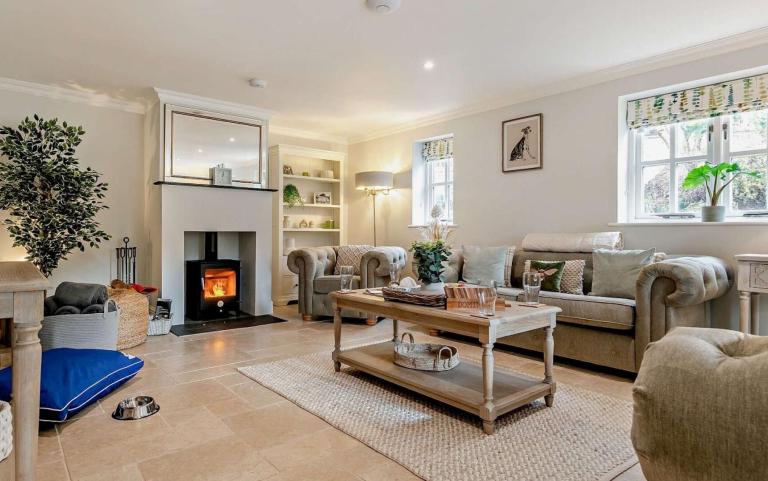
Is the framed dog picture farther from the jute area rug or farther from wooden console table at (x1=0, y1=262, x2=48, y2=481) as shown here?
wooden console table at (x1=0, y1=262, x2=48, y2=481)

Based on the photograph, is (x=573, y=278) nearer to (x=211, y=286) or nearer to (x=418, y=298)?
(x=418, y=298)

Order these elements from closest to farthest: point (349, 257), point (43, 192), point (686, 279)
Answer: point (686, 279)
point (43, 192)
point (349, 257)

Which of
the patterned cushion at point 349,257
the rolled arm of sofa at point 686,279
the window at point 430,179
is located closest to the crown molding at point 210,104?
the patterned cushion at point 349,257

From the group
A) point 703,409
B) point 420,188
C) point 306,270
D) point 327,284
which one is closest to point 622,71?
point 420,188

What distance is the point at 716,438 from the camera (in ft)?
3.15

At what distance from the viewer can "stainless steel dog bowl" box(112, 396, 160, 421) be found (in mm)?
2359

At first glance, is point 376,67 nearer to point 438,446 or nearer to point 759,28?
point 759,28

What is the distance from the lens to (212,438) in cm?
214

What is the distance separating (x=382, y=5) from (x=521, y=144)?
2.36m

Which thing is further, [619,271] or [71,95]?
[71,95]

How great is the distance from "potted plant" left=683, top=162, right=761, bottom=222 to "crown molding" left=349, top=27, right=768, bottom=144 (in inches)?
33.9

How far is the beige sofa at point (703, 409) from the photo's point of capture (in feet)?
3.02

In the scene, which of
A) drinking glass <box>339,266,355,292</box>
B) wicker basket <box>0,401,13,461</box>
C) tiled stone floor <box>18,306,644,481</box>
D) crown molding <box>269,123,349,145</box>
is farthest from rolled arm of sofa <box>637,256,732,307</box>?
crown molding <box>269,123,349,145</box>

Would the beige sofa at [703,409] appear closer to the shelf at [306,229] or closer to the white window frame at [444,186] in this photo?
the white window frame at [444,186]
